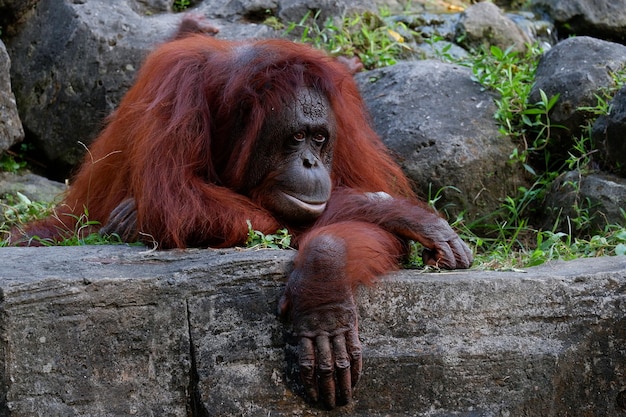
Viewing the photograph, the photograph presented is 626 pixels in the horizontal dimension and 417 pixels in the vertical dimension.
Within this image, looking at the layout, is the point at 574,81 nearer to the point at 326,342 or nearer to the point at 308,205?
the point at 308,205

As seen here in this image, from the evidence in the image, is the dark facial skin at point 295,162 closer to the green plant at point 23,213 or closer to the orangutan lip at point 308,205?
the orangutan lip at point 308,205

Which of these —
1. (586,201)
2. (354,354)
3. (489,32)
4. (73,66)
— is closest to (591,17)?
(489,32)

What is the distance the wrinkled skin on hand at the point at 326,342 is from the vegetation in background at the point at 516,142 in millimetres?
569

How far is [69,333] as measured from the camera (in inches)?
100.0

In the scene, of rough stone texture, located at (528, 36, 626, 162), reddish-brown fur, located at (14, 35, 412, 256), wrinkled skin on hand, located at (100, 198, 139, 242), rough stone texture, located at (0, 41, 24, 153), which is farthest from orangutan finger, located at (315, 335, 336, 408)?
rough stone texture, located at (0, 41, 24, 153)

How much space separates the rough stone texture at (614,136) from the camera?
14.0 ft

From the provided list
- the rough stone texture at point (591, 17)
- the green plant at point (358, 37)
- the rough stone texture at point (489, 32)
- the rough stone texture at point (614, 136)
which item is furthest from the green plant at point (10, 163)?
the rough stone texture at point (591, 17)

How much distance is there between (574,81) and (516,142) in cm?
42

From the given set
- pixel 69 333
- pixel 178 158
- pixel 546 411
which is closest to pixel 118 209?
pixel 178 158

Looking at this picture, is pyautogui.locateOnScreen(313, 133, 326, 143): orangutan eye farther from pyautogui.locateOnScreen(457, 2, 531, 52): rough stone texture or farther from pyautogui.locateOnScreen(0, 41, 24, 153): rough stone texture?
pyautogui.locateOnScreen(457, 2, 531, 52): rough stone texture

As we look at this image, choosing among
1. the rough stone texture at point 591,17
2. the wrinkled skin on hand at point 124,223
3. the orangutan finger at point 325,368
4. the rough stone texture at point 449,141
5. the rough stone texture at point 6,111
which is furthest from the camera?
the rough stone texture at point 591,17

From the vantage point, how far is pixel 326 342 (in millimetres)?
2531

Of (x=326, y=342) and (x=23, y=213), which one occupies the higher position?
(x=326, y=342)

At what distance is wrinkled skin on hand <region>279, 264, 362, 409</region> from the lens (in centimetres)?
253
